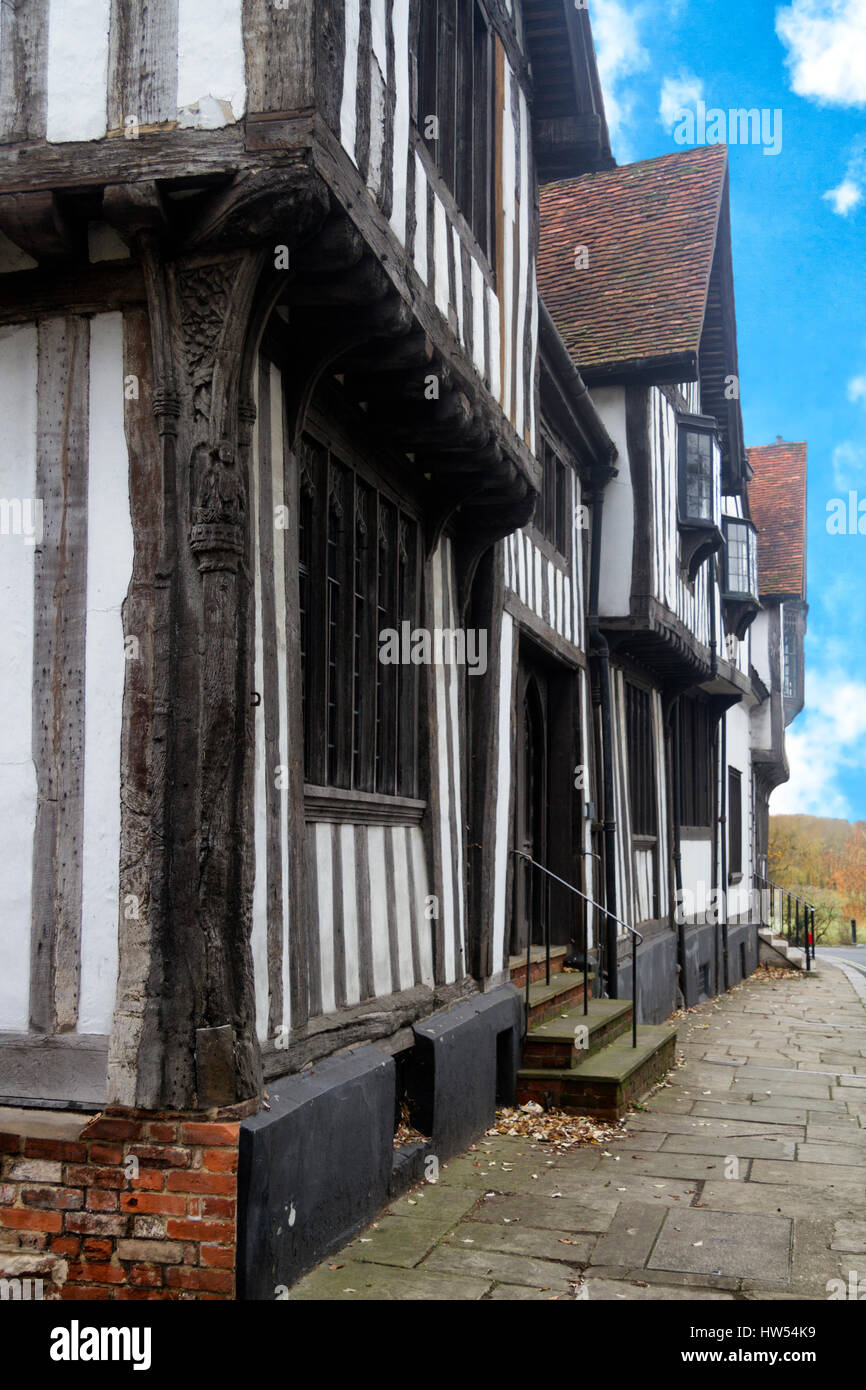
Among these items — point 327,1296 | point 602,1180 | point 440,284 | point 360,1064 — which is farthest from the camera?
point 602,1180

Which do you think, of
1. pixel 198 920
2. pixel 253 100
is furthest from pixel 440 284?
pixel 198 920

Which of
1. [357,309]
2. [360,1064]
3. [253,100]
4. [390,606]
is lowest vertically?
[360,1064]

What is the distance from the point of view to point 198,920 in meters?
4.33

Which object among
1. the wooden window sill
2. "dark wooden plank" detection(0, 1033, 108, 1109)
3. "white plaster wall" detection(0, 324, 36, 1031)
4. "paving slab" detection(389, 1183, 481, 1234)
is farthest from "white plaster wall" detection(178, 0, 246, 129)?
"paving slab" detection(389, 1183, 481, 1234)

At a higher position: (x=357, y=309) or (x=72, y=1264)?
(x=357, y=309)

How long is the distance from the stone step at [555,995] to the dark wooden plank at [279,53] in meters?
5.98

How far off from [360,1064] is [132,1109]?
55.8 inches

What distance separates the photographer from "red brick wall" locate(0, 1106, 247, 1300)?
13.9 ft

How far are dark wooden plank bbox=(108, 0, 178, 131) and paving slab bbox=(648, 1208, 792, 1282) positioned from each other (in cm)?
478

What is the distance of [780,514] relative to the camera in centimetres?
2747

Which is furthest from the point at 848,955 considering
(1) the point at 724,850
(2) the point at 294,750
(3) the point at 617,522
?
(2) the point at 294,750
